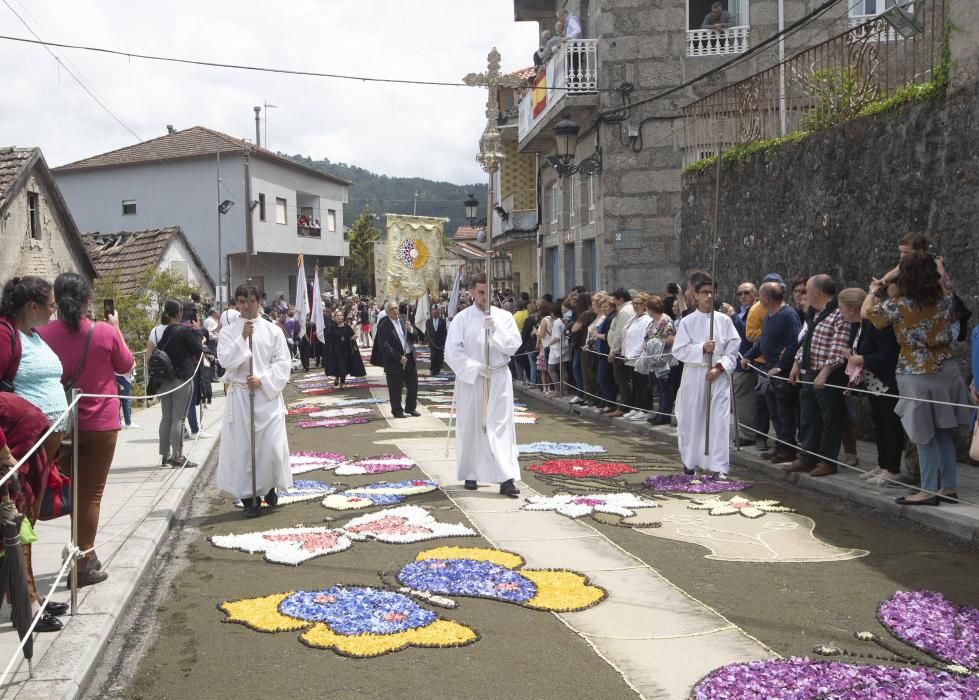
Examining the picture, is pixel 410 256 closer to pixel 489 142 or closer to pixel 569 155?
pixel 569 155

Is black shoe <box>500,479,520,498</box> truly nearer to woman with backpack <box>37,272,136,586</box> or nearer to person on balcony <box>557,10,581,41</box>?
woman with backpack <box>37,272,136,586</box>

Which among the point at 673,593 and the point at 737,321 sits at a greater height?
the point at 737,321

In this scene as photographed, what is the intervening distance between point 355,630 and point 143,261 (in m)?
25.8

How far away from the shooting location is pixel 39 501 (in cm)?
544

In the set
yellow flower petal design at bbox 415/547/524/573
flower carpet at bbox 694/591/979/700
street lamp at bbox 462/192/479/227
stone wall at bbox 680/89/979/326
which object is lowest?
yellow flower petal design at bbox 415/547/524/573

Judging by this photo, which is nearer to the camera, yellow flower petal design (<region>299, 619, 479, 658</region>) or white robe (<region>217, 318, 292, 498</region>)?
yellow flower petal design (<region>299, 619, 479, 658</region>)

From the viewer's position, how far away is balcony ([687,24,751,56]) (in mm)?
22853

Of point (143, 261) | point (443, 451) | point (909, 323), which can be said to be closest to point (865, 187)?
point (909, 323)

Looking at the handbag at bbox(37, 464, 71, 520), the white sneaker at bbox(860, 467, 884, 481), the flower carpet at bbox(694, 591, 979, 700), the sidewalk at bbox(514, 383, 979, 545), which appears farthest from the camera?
the white sneaker at bbox(860, 467, 884, 481)

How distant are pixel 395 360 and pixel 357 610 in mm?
11337

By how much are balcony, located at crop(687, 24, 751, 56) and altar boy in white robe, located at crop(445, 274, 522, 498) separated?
14865 millimetres

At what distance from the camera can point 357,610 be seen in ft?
19.1

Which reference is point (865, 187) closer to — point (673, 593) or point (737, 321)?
point (737, 321)

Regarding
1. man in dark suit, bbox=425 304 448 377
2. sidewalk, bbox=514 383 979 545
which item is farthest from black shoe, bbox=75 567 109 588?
man in dark suit, bbox=425 304 448 377
